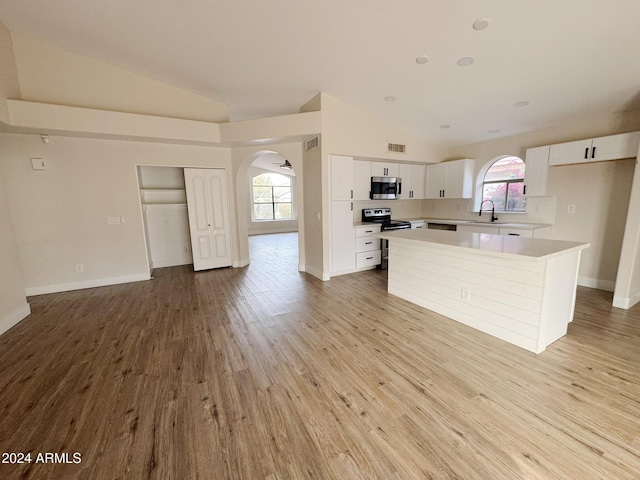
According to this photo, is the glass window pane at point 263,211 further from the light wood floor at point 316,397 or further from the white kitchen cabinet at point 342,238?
the light wood floor at point 316,397

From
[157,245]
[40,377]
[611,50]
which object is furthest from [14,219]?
[611,50]

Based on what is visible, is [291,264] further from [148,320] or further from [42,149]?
[42,149]

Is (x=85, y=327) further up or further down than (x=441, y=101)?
further down

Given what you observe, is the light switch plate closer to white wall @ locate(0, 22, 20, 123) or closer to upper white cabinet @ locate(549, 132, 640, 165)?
white wall @ locate(0, 22, 20, 123)

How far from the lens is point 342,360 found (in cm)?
235

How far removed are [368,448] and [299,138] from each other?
14.5 ft

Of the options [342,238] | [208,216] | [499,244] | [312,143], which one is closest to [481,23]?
[499,244]

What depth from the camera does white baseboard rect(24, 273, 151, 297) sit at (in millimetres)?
4168

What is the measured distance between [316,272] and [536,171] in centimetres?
415

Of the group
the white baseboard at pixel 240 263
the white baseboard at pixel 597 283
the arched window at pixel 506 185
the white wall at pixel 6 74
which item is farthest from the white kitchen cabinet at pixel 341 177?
the white wall at pixel 6 74

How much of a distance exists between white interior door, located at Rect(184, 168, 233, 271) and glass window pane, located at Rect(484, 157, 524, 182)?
5548mm

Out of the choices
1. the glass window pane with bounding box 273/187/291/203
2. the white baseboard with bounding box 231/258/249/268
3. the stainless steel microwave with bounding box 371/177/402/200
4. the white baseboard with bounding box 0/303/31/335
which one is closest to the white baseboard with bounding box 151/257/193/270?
the white baseboard with bounding box 231/258/249/268

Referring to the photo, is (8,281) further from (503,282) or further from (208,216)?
(503,282)

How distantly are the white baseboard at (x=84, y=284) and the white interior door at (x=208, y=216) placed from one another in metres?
1.00
